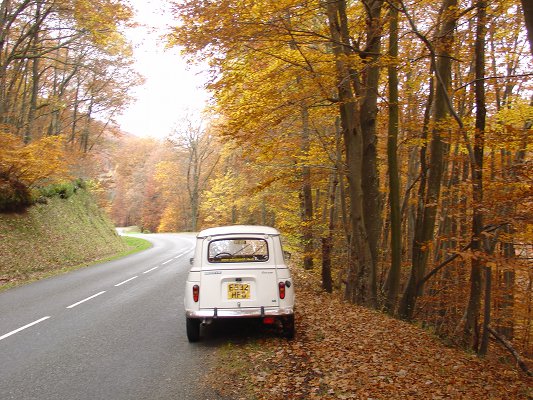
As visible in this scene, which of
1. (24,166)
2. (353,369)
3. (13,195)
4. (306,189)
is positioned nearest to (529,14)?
(353,369)

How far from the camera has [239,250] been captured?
7090mm

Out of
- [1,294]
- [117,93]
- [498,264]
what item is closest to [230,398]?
[498,264]

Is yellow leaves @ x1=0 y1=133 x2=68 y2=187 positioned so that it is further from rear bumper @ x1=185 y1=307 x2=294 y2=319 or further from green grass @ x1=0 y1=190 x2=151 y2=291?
rear bumper @ x1=185 y1=307 x2=294 y2=319

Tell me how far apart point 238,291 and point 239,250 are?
2.90 ft

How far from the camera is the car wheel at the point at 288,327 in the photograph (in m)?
6.64

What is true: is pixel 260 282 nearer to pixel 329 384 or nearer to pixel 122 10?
pixel 329 384

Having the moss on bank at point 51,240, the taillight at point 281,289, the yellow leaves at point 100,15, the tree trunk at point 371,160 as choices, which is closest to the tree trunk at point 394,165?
the tree trunk at point 371,160

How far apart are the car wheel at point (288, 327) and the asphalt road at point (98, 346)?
1.23m

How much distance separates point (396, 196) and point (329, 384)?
248 inches

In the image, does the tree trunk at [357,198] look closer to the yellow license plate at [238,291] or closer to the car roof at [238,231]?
the car roof at [238,231]

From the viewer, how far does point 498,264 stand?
6777 mm

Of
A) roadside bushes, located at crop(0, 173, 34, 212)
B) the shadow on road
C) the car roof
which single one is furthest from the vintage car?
roadside bushes, located at crop(0, 173, 34, 212)

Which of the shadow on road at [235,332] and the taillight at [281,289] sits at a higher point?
the taillight at [281,289]

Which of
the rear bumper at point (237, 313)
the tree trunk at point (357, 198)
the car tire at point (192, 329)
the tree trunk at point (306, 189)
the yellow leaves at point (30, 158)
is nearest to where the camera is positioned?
the rear bumper at point (237, 313)
